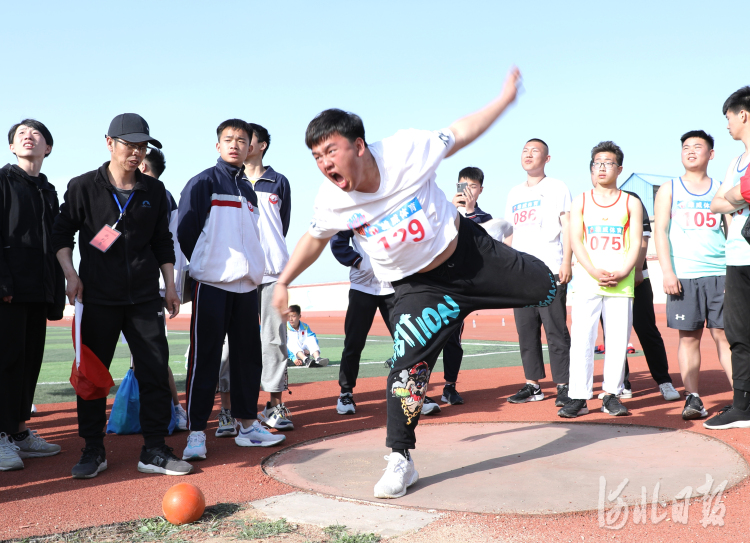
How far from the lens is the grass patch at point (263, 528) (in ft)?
9.26

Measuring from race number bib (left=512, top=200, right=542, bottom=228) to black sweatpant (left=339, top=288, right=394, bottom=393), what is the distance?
1.66 m

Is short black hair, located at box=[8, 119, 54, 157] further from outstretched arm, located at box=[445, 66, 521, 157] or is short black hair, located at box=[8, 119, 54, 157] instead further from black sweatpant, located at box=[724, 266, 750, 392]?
black sweatpant, located at box=[724, 266, 750, 392]

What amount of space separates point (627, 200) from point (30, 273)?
4.86 meters

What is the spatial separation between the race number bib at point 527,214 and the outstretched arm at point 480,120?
2.81 m

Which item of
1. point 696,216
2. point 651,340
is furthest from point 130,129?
point 651,340

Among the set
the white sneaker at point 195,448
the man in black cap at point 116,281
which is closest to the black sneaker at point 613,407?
the white sneaker at point 195,448

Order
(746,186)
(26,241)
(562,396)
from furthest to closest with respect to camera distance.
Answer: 1. (562,396)
2. (26,241)
3. (746,186)

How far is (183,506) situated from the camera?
299cm

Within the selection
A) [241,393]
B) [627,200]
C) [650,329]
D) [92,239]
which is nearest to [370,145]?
[92,239]

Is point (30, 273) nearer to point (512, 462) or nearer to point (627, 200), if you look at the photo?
point (512, 462)

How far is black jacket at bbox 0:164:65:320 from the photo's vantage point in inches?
176

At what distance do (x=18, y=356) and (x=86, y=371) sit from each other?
95 cm

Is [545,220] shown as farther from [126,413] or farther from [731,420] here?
[126,413]

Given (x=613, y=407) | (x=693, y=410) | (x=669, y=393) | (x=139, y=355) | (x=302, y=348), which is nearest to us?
(x=139, y=355)
